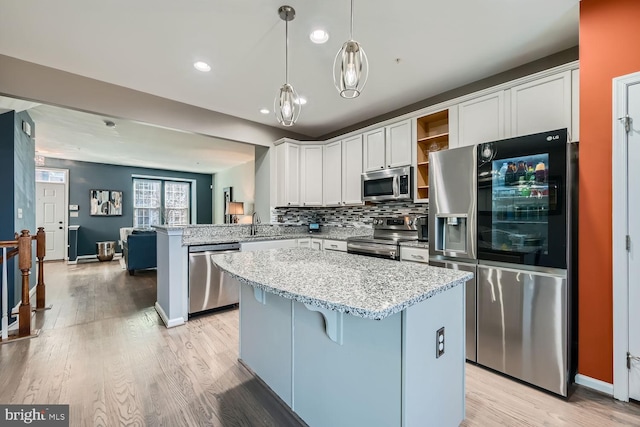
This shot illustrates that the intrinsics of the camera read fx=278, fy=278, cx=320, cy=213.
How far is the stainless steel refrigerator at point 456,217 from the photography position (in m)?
2.28

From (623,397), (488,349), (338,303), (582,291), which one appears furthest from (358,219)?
(338,303)

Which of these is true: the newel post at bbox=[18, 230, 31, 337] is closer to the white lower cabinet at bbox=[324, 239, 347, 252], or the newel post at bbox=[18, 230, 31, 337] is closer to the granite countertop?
the granite countertop

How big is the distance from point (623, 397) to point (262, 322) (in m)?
2.38

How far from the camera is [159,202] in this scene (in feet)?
28.4

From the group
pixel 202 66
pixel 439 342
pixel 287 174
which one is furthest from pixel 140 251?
pixel 439 342

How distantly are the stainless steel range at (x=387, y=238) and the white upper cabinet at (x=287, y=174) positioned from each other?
1292mm

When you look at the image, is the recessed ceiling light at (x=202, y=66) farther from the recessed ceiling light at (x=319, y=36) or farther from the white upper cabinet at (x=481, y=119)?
the white upper cabinet at (x=481, y=119)

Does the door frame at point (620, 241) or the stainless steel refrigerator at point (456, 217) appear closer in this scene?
the door frame at point (620, 241)

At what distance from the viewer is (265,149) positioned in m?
4.55

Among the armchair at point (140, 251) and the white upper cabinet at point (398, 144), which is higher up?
the white upper cabinet at point (398, 144)

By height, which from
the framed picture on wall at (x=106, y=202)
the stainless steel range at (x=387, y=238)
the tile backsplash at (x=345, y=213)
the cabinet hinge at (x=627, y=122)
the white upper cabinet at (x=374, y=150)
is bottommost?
the stainless steel range at (x=387, y=238)

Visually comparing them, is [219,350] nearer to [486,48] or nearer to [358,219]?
[358,219]

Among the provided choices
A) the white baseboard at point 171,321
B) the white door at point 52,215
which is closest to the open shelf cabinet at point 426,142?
the white baseboard at point 171,321

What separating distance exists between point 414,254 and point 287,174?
2.33 meters
